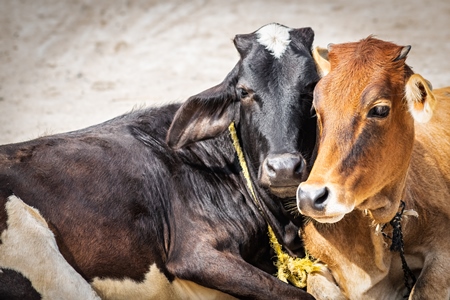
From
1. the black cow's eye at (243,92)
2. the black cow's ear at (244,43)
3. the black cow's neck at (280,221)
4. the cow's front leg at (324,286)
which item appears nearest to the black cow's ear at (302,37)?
the black cow's ear at (244,43)

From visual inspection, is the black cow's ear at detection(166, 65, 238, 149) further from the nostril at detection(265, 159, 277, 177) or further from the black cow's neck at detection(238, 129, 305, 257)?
the nostril at detection(265, 159, 277, 177)

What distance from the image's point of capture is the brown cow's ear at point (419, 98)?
4414mm

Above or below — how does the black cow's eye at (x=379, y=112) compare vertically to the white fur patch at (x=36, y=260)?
above

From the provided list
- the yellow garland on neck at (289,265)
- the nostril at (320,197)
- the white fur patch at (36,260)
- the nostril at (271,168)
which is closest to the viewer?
the nostril at (320,197)

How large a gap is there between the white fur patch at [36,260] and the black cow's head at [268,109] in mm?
1094

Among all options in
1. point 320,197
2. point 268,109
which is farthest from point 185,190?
point 320,197

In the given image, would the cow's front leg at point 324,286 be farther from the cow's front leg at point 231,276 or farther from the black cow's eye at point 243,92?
the black cow's eye at point 243,92

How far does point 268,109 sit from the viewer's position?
524cm

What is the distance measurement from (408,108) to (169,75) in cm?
564

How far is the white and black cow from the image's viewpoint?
16.5ft

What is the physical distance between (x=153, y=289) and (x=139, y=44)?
20.5 feet

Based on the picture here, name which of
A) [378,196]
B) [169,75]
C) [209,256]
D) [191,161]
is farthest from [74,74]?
[378,196]

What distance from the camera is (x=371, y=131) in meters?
4.42

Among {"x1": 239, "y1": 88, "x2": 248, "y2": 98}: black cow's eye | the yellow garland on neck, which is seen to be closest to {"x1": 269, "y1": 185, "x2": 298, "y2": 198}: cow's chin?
the yellow garland on neck
